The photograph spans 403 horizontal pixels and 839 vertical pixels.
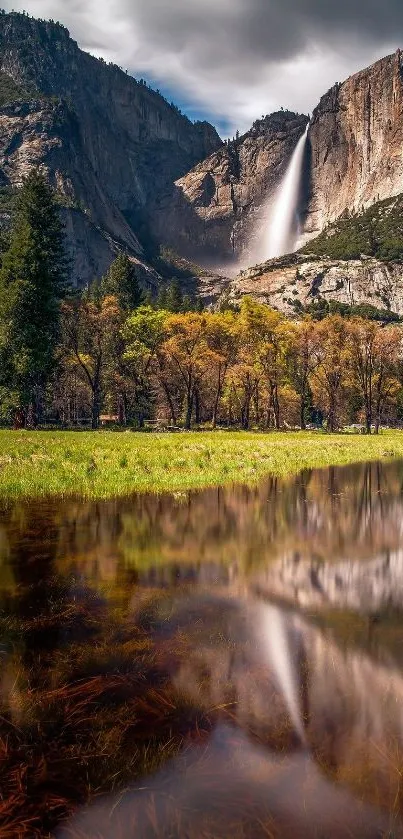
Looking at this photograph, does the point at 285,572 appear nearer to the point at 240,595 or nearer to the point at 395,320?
the point at 240,595

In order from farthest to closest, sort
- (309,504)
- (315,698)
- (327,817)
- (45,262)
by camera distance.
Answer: (45,262) → (309,504) → (315,698) → (327,817)

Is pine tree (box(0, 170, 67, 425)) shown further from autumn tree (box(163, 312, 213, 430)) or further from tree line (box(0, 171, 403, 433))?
autumn tree (box(163, 312, 213, 430))

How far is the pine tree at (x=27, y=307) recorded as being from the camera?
48.6m

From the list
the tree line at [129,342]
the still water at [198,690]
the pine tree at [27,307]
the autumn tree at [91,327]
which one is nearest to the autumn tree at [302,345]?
the tree line at [129,342]

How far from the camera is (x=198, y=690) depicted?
15.7ft

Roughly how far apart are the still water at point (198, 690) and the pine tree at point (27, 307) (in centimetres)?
4123

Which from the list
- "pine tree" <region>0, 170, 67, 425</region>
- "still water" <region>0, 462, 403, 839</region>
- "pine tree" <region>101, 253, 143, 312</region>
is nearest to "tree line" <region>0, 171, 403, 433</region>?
"pine tree" <region>0, 170, 67, 425</region>

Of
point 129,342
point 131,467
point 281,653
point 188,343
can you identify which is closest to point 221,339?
point 188,343

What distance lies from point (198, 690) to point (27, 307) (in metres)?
49.9

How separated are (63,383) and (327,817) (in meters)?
86.0

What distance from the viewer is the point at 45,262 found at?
52.7 meters

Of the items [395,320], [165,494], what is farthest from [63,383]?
[395,320]

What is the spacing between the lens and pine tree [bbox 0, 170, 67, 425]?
48.6m

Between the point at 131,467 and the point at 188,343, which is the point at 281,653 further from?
the point at 188,343
